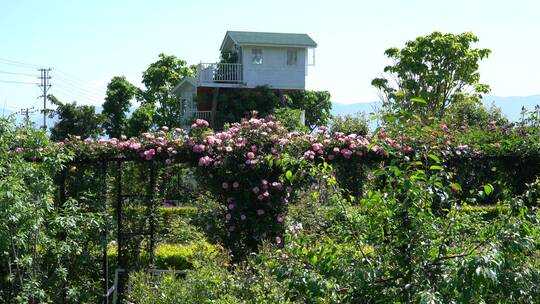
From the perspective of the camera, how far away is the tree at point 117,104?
35.0m

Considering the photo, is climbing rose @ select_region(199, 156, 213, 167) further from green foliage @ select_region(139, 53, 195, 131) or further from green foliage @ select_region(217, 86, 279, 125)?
green foliage @ select_region(139, 53, 195, 131)

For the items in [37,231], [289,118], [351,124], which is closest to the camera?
[37,231]

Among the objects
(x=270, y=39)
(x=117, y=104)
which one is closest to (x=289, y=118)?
(x=270, y=39)

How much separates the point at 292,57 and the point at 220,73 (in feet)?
11.3

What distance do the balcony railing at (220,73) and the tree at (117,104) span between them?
897 centimetres

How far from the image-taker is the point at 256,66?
28.0 meters

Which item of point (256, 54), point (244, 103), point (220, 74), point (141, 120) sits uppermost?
point (256, 54)

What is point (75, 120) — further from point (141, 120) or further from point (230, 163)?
point (230, 163)

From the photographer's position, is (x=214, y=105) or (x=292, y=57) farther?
(x=292, y=57)

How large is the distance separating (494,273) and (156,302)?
9.32 feet

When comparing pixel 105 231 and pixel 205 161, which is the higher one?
pixel 205 161

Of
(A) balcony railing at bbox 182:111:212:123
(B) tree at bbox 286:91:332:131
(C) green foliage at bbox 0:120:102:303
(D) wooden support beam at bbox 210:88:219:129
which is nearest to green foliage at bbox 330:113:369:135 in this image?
(C) green foliage at bbox 0:120:102:303

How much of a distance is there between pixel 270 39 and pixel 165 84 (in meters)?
8.99

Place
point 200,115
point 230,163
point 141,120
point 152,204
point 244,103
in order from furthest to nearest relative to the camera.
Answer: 1. point 141,120
2. point 200,115
3. point 244,103
4. point 152,204
5. point 230,163
